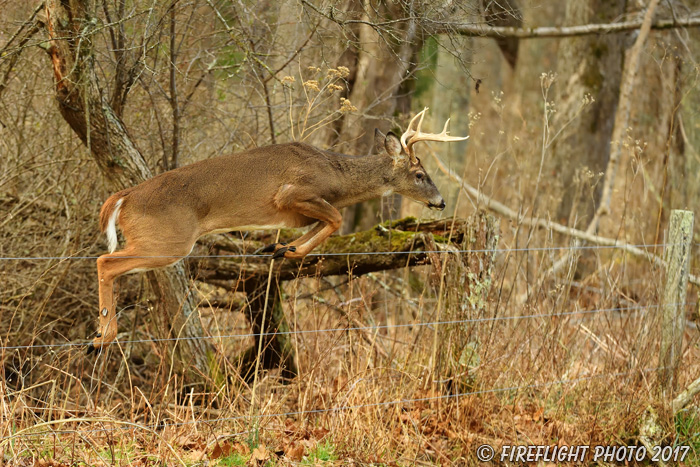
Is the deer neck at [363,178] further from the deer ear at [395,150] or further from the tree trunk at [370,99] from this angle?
the tree trunk at [370,99]

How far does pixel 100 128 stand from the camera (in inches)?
249

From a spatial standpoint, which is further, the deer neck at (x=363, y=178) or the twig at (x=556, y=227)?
the twig at (x=556, y=227)

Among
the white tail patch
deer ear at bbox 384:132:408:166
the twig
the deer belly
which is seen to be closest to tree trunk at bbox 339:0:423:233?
the twig

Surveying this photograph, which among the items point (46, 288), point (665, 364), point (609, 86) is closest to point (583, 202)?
point (609, 86)

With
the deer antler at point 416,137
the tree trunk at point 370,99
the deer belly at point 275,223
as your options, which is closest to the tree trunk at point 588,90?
the tree trunk at point 370,99

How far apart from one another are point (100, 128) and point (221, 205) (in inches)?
59.0

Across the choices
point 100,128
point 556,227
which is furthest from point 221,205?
point 556,227

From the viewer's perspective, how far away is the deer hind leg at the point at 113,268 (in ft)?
16.7

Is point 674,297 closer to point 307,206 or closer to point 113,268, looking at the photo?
point 307,206

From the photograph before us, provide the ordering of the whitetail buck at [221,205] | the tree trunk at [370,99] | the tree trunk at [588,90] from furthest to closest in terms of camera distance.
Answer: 1. the tree trunk at [588,90]
2. the tree trunk at [370,99]
3. the whitetail buck at [221,205]

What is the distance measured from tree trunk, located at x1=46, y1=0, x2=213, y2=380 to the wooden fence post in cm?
378

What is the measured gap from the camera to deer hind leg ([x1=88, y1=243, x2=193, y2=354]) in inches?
200

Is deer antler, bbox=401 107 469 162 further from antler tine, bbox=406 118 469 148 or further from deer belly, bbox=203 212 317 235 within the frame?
deer belly, bbox=203 212 317 235

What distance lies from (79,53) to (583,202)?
10.8 meters
